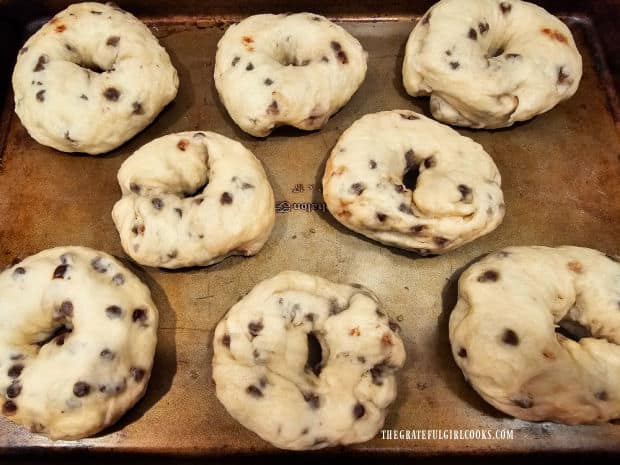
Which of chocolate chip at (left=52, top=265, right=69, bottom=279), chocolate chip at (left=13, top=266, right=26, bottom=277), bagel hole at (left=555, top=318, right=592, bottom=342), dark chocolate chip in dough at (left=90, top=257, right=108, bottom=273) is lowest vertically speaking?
bagel hole at (left=555, top=318, right=592, bottom=342)

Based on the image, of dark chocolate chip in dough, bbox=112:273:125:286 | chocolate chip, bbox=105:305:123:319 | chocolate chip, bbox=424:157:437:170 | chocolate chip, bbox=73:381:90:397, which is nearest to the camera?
chocolate chip, bbox=73:381:90:397

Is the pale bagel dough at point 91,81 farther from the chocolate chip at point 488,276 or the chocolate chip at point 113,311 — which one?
the chocolate chip at point 488,276

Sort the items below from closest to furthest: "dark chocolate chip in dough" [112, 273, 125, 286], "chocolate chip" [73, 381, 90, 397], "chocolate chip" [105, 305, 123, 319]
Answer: "chocolate chip" [73, 381, 90, 397] < "chocolate chip" [105, 305, 123, 319] < "dark chocolate chip in dough" [112, 273, 125, 286]

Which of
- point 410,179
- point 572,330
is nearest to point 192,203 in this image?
point 410,179

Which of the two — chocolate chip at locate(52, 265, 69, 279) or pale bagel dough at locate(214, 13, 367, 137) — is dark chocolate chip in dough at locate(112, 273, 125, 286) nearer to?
chocolate chip at locate(52, 265, 69, 279)

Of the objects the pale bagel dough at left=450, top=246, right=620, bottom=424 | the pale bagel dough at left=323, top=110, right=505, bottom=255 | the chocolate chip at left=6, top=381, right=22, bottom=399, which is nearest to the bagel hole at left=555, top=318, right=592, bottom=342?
the pale bagel dough at left=450, top=246, right=620, bottom=424

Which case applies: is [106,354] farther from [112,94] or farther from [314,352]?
[112,94]

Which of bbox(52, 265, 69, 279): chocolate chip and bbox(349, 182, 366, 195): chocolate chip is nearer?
bbox(52, 265, 69, 279): chocolate chip
